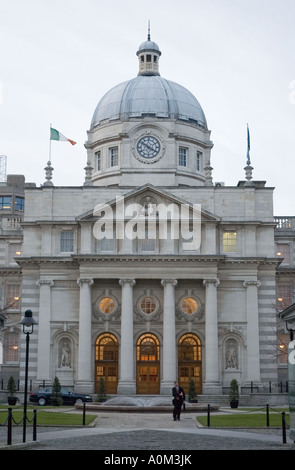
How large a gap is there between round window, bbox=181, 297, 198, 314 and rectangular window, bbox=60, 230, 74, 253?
10335 millimetres

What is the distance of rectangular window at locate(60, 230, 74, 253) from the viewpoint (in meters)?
64.8

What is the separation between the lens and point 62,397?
5538cm

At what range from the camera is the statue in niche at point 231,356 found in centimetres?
6303

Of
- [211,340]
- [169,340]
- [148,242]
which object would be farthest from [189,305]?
[148,242]

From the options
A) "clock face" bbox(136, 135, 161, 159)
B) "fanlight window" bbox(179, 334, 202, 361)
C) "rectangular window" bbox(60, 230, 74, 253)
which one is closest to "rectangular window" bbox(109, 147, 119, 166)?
"clock face" bbox(136, 135, 161, 159)

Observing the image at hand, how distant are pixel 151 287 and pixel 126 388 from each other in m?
8.58

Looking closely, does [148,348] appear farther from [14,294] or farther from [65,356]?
[14,294]

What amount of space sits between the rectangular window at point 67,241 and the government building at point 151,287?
90 millimetres
